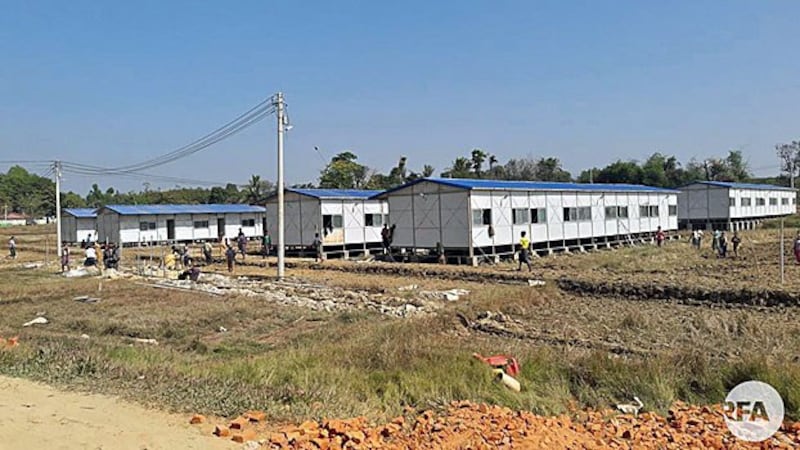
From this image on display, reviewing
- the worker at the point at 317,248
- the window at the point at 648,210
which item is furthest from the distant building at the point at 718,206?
the worker at the point at 317,248

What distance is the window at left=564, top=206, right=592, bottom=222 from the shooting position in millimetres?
34719

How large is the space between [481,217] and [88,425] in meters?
23.8

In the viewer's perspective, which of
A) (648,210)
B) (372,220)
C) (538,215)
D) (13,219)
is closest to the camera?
(538,215)

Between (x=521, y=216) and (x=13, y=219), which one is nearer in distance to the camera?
(x=521, y=216)

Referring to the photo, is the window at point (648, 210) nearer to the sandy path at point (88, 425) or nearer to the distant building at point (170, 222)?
the distant building at point (170, 222)

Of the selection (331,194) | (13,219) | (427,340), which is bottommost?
(427,340)

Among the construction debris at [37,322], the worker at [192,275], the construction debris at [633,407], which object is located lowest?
the construction debris at [633,407]

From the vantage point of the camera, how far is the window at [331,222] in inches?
1388

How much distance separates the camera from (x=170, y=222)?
5231 centimetres

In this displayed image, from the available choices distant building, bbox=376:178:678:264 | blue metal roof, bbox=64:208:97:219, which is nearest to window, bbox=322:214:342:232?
distant building, bbox=376:178:678:264

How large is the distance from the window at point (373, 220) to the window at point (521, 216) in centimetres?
991

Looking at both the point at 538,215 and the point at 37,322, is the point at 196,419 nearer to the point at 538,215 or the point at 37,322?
the point at 37,322

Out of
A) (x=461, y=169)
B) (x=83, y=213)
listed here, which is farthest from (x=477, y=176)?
(x=83, y=213)

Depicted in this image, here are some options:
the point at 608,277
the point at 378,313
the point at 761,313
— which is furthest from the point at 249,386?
the point at 608,277
